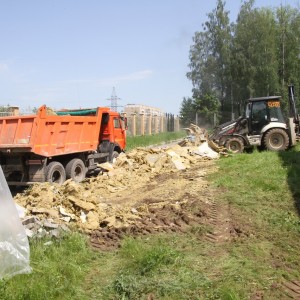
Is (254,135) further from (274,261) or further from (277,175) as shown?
(274,261)

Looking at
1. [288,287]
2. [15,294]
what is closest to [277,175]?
[288,287]

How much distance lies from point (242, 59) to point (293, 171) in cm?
3194

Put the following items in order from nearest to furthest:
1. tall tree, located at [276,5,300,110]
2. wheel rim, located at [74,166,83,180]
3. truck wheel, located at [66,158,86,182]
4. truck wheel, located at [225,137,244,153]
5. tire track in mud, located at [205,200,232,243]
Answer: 1. tire track in mud, located at [205,200,232,243]
2. truck wheel, located at [66,158,86,182]
3. wheel rim, located at [74,166,83,180]
4. truck wheel, located at [225,137,244,153]
5. tall tree, located at [276,5,300,110]

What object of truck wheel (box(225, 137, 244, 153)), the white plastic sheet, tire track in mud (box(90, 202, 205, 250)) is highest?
truck wheel (box(225, 137, 244, 153))

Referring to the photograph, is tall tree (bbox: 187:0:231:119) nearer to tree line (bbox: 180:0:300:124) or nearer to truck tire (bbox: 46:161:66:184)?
tree line (bbox: 180:0:300:124)

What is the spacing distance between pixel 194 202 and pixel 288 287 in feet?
11.6

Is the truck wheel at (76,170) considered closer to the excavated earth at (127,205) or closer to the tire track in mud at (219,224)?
the excavated earth at (127,205)

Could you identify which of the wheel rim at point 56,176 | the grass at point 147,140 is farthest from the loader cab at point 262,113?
the wheel rim at point 56,176

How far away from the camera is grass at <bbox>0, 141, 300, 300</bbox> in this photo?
157 inches

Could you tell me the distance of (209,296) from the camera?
385 cm

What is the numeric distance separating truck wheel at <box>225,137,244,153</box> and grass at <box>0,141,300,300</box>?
9497mm

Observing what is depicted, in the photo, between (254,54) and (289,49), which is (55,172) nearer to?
(254,54)

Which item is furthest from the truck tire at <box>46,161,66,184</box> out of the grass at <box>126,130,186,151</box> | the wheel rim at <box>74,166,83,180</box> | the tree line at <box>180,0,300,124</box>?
the tree line at <box>180,0,300,124</box>

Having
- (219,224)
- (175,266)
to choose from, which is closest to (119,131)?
(219,224)
